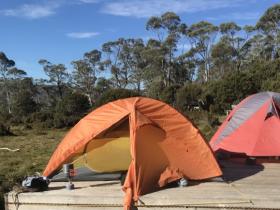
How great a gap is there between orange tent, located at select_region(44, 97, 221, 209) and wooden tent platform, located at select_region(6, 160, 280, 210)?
20 cm

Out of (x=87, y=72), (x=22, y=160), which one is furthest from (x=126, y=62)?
(x=22, y=160)

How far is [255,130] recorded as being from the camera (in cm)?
817

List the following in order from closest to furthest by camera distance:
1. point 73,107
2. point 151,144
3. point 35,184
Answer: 1. point 35,184
2. point 151,144
3. point 73,107

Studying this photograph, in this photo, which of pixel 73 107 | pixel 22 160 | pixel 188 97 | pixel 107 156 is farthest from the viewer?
pixel 188 97

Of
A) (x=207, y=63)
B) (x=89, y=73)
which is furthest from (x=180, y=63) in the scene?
(x=89, y=73)

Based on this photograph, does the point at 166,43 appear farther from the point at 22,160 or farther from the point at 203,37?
the point at 22,160

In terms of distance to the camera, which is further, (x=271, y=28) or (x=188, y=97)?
(x=271, y=28)

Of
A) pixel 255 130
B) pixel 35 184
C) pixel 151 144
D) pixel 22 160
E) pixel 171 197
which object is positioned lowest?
pixel 22 160

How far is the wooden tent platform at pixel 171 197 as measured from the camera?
5.43m

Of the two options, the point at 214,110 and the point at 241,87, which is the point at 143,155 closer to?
the point at 214,110

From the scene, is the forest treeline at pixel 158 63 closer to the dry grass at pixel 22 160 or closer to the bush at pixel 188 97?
the bush at pixel 188 97

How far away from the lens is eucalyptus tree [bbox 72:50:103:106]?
55.4 meters

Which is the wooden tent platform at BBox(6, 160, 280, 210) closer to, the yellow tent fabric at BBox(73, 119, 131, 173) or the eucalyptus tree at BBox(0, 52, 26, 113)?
the yellow tent fabric at BBox(73, 119, 131, 173)

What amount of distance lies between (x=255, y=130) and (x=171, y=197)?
3.22 m
